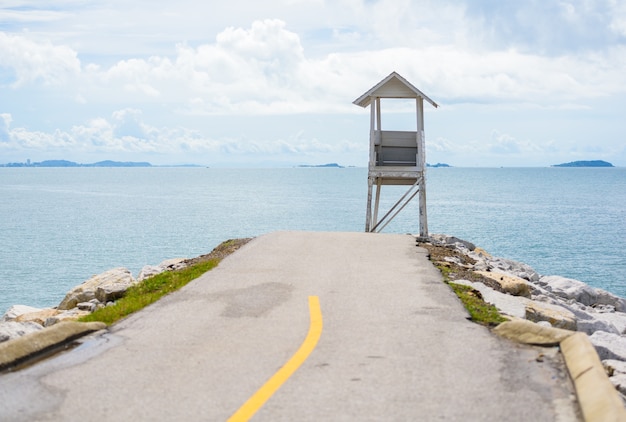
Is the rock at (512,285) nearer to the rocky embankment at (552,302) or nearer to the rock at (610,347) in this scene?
the rocky embankment at (552,302)

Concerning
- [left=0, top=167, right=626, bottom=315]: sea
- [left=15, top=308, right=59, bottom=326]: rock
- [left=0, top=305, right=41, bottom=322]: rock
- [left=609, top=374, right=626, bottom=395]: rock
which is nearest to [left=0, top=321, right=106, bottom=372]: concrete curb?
[left=609, top=374, right=626, bottom=395]: rock

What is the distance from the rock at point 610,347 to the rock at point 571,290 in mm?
11002

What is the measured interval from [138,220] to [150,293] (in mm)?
71246

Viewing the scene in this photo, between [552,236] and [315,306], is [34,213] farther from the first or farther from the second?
[315,306]

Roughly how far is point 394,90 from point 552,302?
33.7ft

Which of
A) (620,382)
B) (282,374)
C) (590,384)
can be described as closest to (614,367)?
(620,382)

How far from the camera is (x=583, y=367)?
24.8 ft

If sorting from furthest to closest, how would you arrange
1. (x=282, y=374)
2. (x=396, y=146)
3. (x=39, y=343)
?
(x=396, y=146)
(x=39, y=343)
(x=282, y=374)

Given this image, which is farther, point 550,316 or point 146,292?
point 146,292

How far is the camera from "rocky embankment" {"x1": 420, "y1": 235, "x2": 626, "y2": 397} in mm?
11820

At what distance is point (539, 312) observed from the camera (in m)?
13.3

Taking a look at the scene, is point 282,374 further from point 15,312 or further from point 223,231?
point 223,231

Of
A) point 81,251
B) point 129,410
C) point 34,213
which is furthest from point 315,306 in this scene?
point 34,213

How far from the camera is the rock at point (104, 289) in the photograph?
1509cm
